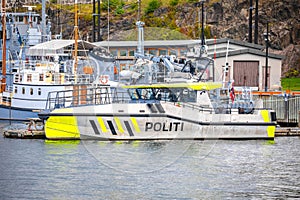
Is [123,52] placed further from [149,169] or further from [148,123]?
[149,169]

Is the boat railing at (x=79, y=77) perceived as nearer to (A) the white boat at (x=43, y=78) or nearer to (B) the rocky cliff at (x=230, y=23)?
(A) the white boat at (x=43, y=78)

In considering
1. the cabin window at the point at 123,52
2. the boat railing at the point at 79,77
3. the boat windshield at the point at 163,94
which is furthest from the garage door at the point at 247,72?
the boat windshield at the point at 163,94

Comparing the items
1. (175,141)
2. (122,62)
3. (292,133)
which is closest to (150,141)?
(175,141)

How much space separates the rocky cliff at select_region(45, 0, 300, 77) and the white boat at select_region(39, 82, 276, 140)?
45644mm

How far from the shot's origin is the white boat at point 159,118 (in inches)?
2052

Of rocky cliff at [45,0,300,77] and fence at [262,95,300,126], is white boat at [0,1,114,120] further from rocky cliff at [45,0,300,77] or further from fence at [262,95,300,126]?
rocky cliff at [45,0,300,77]

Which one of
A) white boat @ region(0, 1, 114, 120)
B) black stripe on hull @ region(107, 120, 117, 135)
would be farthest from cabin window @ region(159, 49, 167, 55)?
black stripe on hull @ region(107, 120, 117, 135)

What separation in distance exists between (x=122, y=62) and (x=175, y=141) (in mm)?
28638

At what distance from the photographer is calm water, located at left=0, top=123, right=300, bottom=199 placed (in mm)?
37594

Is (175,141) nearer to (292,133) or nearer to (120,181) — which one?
(292,133)

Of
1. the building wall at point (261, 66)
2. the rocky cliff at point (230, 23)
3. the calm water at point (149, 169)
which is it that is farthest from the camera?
the rocky cliff at point (230, 23)

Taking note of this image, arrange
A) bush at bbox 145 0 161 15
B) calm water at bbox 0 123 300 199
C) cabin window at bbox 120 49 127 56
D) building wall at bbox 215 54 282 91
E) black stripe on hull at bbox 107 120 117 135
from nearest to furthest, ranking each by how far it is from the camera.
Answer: calm water at bbox 0 123 300 199 → black stripe on hull at bbox 107 120 117 135 → building wall at bbox 215 54 282 91 → cabin window at bbox 120 49 127 56 → bush at bbox 145 0 161 15

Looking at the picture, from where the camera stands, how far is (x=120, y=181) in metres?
40.1

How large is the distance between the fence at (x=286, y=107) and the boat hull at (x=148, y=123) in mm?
8125
